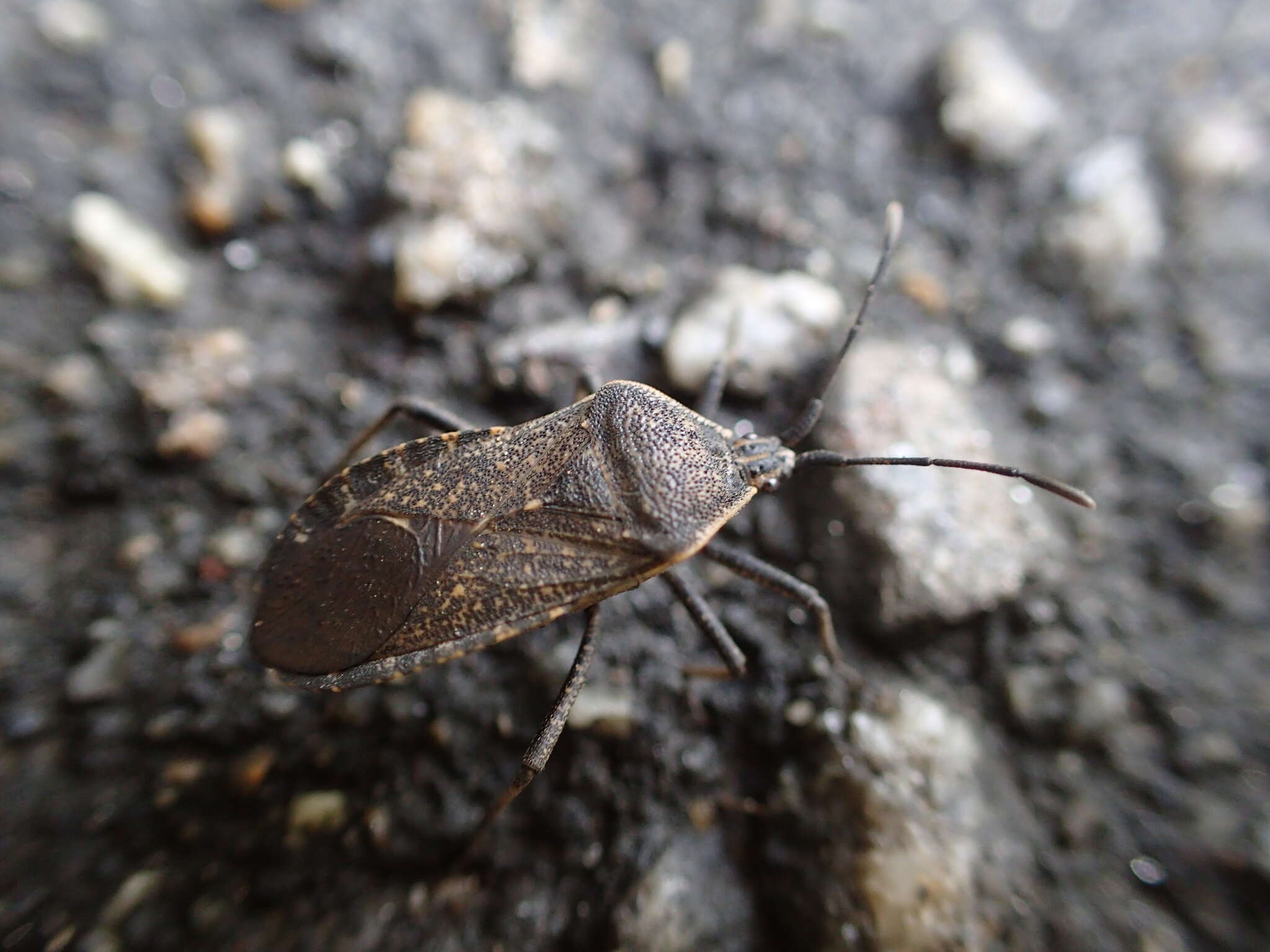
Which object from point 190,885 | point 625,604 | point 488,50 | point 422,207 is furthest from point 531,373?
point 190,885

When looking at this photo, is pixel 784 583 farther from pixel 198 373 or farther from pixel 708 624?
pixel 198 373

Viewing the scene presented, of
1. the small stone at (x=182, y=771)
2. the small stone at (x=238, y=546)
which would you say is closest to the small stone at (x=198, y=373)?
the small stone at (x=238, y=546)

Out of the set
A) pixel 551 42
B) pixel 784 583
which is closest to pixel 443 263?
pixel 551 42

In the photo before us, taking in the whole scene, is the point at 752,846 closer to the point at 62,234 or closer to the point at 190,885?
the point at 190,885

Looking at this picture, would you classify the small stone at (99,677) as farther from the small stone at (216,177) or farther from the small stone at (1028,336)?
the small stone at (1028,336)

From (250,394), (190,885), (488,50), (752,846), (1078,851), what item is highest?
(488,50)

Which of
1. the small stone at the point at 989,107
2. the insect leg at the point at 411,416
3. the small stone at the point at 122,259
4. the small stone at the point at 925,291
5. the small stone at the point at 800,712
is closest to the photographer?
the small stone at the point at 800,712
